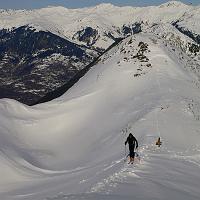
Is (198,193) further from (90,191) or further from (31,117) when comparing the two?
(31,117)

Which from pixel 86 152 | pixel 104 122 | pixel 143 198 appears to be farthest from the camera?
pixel 104 122

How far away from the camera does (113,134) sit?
45.3m

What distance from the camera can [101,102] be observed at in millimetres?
58625

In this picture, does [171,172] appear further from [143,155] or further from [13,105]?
[13,105]

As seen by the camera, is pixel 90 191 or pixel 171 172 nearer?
pixel 90 191

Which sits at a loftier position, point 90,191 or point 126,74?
point 126,74

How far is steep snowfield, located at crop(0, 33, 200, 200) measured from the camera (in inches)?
1013

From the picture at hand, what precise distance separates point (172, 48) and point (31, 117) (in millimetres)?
31672

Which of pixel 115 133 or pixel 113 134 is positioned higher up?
pixel 115 133

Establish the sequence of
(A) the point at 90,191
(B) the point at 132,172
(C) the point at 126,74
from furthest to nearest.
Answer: (C) the point at 126,74, (B) the point at 132,172, (A) the point at 90,191

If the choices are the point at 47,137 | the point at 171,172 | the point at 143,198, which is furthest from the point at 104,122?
the point at 143,198

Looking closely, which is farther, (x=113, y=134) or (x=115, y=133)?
(x=113, y=134)

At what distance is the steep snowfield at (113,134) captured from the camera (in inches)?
1013

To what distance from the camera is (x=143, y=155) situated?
105 ft
